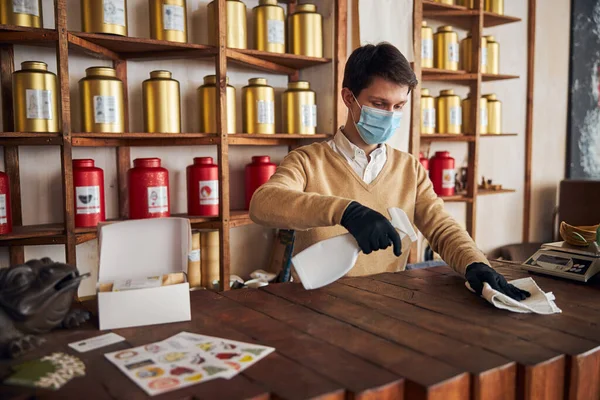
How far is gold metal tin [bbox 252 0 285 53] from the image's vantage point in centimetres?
272

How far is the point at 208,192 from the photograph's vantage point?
2615mm

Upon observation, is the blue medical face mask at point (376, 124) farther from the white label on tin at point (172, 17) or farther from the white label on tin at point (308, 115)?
the white label on tin at point (172, 17)

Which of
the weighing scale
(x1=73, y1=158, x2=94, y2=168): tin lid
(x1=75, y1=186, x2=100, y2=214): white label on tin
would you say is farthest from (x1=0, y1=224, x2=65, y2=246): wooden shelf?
the weighing scale

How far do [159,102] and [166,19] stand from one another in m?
0.38

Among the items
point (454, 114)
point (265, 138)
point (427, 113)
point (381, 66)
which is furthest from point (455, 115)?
point (381, 66)

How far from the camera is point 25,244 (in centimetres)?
222

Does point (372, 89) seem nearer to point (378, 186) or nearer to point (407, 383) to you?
point (378, 186)

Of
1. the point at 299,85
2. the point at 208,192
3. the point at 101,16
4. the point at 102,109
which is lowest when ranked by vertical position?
the point at 208,192

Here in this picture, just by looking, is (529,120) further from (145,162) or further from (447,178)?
(145,162)

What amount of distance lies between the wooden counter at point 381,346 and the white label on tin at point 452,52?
7.44ft

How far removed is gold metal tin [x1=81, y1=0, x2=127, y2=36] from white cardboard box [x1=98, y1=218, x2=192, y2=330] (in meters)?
1.33

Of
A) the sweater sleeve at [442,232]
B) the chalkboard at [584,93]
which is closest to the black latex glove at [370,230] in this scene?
the sweater sleeve at [442,232]

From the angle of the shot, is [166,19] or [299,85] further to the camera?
[299,85]

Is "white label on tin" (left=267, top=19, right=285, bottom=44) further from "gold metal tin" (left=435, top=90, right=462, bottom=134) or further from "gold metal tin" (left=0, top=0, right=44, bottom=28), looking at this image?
"gold metal tin" (left=435, top=90, right=462, bottom=134)
